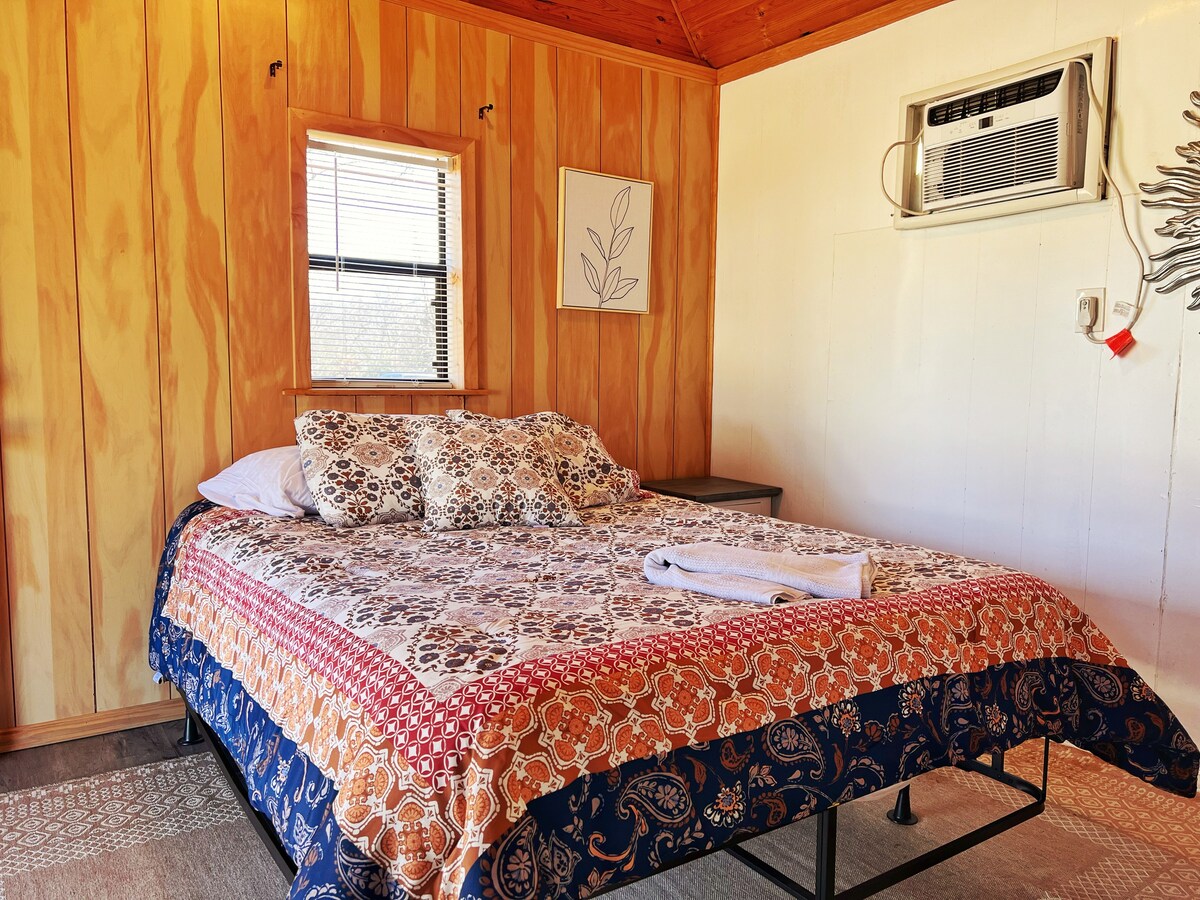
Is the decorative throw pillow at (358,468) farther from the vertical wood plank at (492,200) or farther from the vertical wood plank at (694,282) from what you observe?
the vertical wood plank at (694,282)

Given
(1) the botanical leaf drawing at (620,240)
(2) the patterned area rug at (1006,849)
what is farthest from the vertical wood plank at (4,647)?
(1) the botanical leaf drawing at (620,240)

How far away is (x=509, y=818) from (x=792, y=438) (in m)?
2.74

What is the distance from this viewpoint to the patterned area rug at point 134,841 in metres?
1.90

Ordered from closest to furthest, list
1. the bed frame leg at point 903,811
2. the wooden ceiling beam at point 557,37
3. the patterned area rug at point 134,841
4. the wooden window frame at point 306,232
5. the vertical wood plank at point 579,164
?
the patterned area rug at point 134,841, the bed frame leg at point 903,811, the wooden window frame at point 306,232, the wooden ceiling beam at point 557,37, the vertical wood plank at point 579,164

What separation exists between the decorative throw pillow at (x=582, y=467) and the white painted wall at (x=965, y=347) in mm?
970

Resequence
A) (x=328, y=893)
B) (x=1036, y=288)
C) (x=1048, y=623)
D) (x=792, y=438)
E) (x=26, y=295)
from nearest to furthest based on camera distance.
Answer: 1. (x=328, y=893)
2. (x=1048, y=623)
3. (x=26, y=295)
4. (x=1036, y=288)
5. (x=792, y=438)

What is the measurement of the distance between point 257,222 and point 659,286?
1.71 m

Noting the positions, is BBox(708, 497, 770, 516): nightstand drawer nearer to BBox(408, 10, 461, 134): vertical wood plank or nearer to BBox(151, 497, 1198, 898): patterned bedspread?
BBox(151, 497, 1198, 898): patterned bedspread

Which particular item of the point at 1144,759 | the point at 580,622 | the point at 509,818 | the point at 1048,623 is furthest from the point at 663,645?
the point at 1144,759

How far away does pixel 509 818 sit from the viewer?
117cm

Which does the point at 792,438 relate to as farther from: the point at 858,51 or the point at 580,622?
the point at 580,622

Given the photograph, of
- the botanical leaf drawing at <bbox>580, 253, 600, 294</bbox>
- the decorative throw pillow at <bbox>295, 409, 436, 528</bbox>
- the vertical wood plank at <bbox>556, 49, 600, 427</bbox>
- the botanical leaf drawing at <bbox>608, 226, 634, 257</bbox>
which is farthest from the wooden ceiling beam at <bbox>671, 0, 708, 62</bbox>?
the decorative throw pillow at <bbox>295, 409, 436, 528</bbox>

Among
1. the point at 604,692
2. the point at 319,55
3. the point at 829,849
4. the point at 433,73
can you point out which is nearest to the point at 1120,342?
the point at 829,849

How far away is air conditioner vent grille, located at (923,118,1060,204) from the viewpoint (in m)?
2.67
